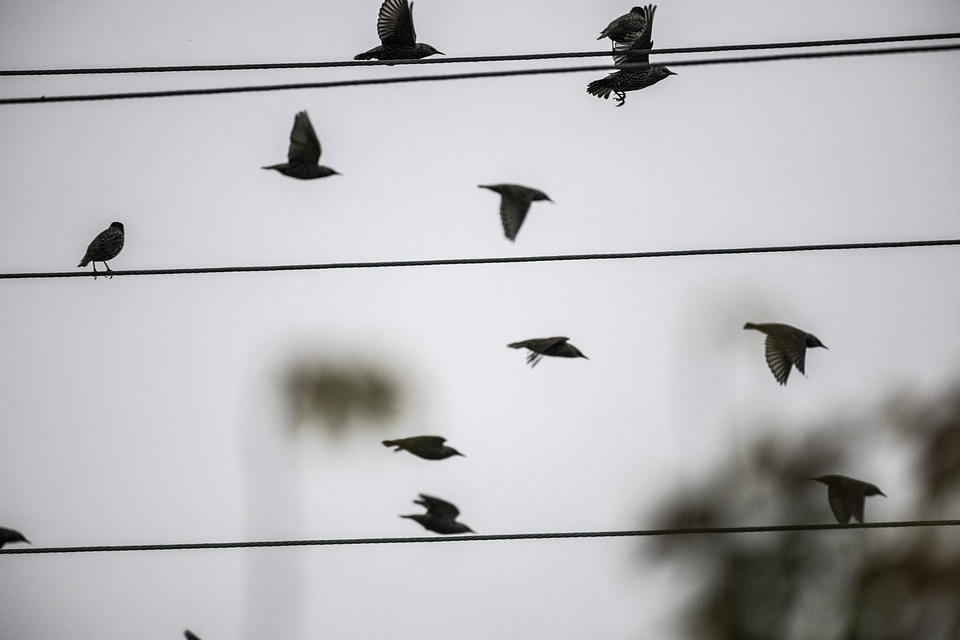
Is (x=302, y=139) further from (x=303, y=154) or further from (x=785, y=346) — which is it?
(x=785, y=346)

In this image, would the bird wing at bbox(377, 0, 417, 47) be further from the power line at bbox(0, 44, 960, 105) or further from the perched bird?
the perched bird

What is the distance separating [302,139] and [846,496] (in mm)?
2503

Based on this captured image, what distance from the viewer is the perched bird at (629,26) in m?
2.55

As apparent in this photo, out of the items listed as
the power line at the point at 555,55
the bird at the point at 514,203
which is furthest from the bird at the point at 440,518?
the power line at the point at 555,55

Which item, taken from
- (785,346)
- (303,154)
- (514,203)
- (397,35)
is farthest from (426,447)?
(397,35)

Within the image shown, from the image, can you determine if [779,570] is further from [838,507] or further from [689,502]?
[689,502]

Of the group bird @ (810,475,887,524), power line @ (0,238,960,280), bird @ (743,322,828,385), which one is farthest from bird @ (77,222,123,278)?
bird @ (810,475,887,524)

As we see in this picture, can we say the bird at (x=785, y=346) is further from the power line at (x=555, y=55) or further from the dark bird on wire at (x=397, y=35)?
the dark bird on wire at (x=397, y=35)

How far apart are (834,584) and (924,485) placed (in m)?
0.62

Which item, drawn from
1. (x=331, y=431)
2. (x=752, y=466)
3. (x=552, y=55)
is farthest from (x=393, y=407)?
(x=552, y=55)

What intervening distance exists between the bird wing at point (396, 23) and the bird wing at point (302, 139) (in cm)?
42

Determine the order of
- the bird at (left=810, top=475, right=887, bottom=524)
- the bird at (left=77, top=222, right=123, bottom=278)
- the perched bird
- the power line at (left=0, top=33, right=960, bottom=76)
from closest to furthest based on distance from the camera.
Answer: the power line at (left=0, top=33, right=960, bottom=76), the perched bird, the bird at (left=810, top=475, right=887, bottom=524), the bird at (left=77, top=222, right=123, bottom=278)

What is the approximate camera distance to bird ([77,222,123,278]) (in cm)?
304

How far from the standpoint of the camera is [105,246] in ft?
10.1
